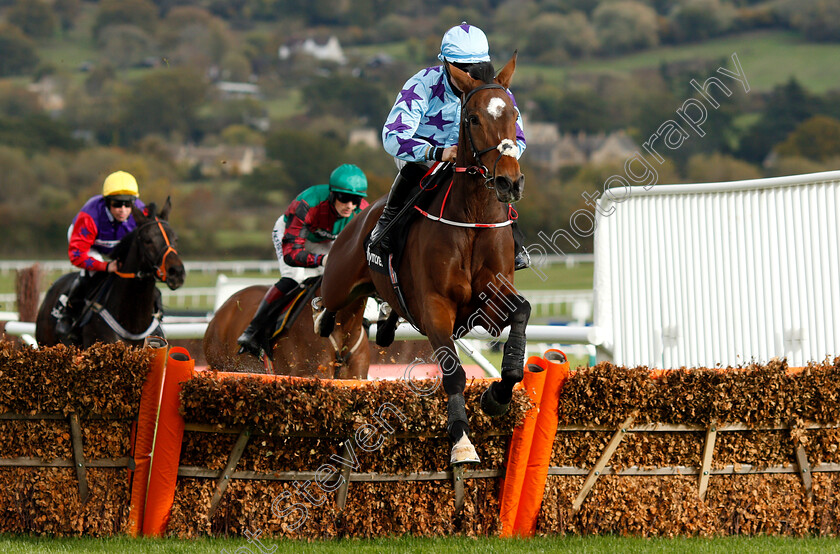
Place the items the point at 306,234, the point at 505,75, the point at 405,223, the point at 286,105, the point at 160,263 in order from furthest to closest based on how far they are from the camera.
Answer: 1. the point at 286,105
2. the point at 160,263
3. the point at 306,234
4. the point at 405,223
5. the point at 505,75

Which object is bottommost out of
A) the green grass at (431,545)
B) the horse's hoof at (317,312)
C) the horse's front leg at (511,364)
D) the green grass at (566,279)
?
the green grass at (431,545)

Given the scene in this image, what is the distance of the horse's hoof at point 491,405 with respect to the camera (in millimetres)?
4383

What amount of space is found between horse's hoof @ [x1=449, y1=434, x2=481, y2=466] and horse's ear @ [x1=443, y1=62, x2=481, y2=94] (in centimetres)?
158

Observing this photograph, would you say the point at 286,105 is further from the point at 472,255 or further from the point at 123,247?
the point at 472,255

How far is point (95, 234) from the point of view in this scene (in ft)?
25.1

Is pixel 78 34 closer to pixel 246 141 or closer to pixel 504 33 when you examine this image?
pixel 246 141

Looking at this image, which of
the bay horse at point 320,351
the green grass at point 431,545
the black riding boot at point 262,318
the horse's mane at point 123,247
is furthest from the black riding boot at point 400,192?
the horse's mane at point 123,247

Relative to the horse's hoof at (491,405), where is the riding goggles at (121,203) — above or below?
above

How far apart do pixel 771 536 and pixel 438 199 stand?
7.49ft

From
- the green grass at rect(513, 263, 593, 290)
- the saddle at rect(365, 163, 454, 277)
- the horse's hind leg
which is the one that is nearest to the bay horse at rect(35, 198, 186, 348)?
the horse's hind leg

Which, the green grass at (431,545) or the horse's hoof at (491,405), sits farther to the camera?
the horse's hoof at (491,405)

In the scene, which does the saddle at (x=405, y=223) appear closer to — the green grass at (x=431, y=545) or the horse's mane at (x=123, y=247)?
the green grass at (x=431, y=545)

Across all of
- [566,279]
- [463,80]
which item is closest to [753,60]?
[566,279]

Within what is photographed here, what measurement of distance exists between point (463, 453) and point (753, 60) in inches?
2729
